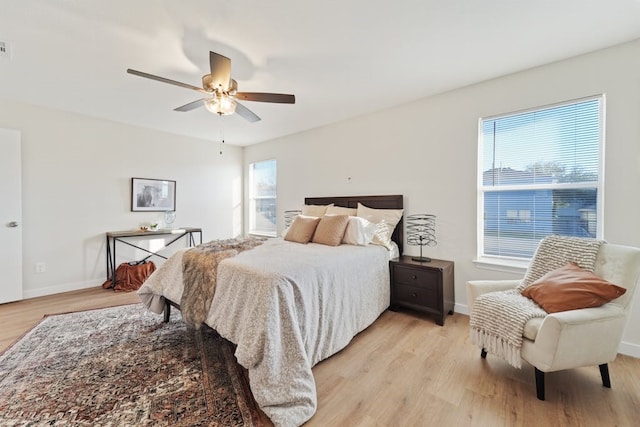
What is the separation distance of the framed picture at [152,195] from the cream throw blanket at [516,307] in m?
4.66

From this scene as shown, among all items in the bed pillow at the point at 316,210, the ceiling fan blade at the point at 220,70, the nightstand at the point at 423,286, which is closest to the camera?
the ceiling fan blade at the point at 220,70

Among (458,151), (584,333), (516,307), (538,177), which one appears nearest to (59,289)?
(516,307)

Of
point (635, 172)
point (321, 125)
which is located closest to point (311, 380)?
point (635, 172)

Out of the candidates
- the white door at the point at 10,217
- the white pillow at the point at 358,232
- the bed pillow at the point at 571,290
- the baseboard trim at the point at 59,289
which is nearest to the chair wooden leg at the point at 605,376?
the bed pillow at the point at 571,290

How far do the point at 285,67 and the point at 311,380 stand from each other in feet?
8.16

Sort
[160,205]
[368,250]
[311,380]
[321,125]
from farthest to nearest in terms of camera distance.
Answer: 1. [160,205]
2. [321,125]
3. [368,250]
4. [311,380]

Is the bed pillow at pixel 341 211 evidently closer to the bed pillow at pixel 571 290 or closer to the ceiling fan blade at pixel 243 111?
the ceiling fan blade at pixel 243 111

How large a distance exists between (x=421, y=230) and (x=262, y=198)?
10.9 ft

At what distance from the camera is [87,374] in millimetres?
1873

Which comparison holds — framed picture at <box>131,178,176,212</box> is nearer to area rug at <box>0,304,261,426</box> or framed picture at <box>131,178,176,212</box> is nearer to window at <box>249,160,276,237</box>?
window at <box>249,160,276,237</box>

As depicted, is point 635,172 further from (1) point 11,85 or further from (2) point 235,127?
(1) point 11,85

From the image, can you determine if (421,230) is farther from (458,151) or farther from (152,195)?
(152,195)

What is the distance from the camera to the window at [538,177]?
7.65 feet

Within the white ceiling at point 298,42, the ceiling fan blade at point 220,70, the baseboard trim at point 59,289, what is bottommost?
the baseboard trim at point 59,289
